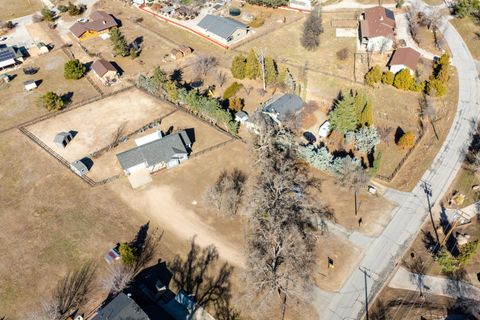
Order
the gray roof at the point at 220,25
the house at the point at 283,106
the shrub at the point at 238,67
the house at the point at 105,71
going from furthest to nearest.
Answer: the gray roof at the point at 220,25 → the house at the point at 105,71 → the shrub at the point at 238,67 → the house at the point at 283,106

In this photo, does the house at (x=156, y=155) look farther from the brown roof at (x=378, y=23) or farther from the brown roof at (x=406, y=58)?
the brown roof at (x=378, y=23)

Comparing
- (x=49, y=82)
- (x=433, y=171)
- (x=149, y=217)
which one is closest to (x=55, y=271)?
(x=149, y=217)

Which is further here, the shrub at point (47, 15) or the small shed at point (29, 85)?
the shrub at point (47, 15)

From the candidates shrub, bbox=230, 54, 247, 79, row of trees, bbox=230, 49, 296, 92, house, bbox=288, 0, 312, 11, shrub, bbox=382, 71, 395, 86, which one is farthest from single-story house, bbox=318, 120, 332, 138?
house, bbox=288, 0, 312, 11

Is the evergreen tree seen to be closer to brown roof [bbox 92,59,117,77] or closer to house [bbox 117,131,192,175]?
house [bbox 117,131,192,175]

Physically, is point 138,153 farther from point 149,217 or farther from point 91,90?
point 91,90

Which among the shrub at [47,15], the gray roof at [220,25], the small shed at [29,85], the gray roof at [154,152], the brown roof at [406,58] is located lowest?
the small shed at [29,85]

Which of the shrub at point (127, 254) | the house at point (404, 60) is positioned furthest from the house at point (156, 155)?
the house at point (404, 60)
